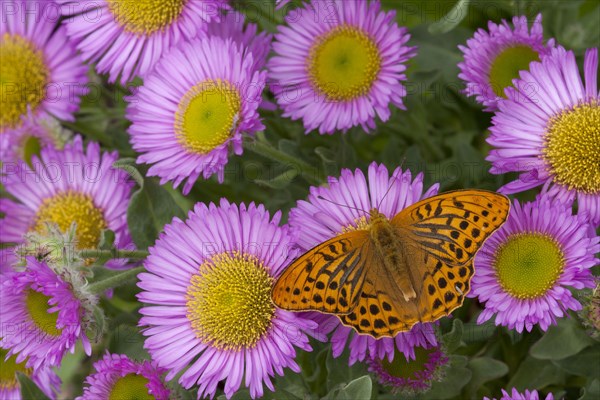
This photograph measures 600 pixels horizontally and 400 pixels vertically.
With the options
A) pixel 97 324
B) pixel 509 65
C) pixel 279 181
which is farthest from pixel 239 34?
pixel 97 324

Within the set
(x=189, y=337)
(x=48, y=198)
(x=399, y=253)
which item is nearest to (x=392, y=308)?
(x=399, y=253)

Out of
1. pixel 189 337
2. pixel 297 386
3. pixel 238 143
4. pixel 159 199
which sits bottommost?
pixel 297 386

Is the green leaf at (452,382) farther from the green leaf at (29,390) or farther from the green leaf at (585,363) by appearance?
the green leaf at (29,390)

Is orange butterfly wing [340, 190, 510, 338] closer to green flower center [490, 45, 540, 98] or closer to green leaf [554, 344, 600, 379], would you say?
green flower center [490, 45, 540, 98]

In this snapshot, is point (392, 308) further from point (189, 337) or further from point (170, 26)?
point (170, 26)

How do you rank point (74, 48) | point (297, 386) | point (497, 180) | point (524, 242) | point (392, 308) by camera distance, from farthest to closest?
point (74, 48), point (497, 180), point (297, 386), point (524, 242), point (392, 308)

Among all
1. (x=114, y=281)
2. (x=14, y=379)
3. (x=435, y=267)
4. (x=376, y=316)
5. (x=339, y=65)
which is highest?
(x=339, y=65)

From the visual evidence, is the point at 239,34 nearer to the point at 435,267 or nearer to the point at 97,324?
the point at 97,324
